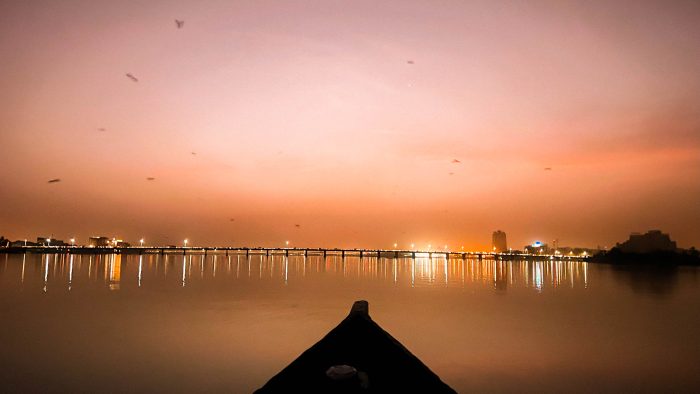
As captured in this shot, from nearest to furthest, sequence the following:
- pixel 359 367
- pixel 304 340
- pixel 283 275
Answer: pixel 359 367 < pixel 304 340 < pixel 283 275

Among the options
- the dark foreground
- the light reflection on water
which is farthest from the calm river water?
the light reflection on water

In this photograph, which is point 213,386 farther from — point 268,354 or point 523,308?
point 523,308

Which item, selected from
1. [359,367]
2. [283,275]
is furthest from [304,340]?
[283,275]

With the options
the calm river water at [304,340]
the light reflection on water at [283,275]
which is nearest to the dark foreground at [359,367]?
the calm river water at [304,340]

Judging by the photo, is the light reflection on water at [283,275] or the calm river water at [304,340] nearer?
the calm river water at [304,340]

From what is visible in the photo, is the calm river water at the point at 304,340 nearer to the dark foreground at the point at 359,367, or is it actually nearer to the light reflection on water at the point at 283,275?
the dark foreground at the point at 359,367

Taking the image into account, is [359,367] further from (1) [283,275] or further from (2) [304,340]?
(1) [283,275]

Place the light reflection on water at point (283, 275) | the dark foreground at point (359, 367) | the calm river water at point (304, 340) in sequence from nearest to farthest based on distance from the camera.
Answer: the dark foreground at point (359, 367) < the calm river water at point (304, 340) < the light reflection on water at point (283, 275)

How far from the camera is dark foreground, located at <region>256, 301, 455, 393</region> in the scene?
5.93 m

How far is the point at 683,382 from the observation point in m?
14.4

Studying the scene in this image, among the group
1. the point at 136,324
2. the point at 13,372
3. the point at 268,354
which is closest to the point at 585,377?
the point at 268,354

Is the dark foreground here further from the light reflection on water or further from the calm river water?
the light reflection on water

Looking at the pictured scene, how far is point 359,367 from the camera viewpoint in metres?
6.88

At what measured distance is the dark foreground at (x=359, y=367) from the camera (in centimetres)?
593
